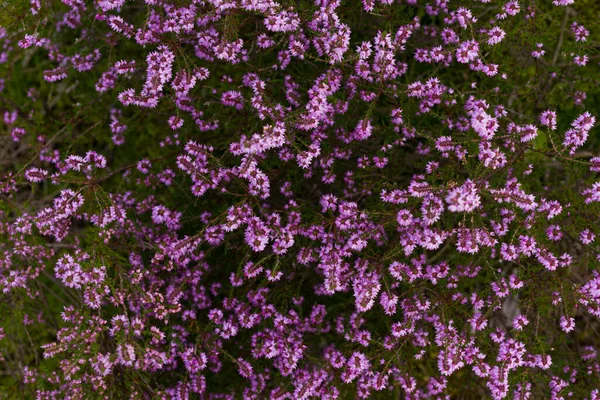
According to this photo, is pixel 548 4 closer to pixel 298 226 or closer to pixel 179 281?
pixel 298 226

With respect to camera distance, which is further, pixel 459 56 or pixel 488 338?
pixel 488 338

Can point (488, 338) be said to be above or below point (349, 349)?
above

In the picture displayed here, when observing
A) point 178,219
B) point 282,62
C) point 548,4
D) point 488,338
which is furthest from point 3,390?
point 548,4

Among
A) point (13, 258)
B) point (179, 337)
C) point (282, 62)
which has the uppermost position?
point (282, 62)

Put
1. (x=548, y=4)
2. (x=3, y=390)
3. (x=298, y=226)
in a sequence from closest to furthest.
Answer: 1. (x=298, y=226)
2. (x=3, y=390)
3. (x=548, y=4)

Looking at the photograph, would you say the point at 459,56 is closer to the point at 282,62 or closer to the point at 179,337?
the point at 282,62

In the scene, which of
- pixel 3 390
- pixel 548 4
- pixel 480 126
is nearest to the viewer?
pixel 480 126

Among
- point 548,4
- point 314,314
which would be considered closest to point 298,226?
point 314,314
